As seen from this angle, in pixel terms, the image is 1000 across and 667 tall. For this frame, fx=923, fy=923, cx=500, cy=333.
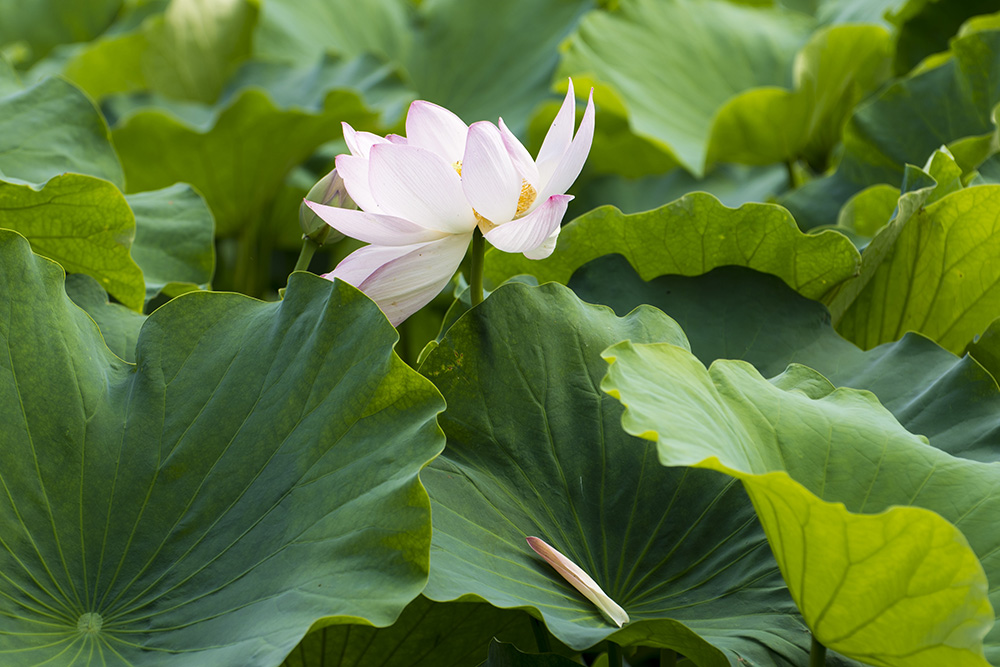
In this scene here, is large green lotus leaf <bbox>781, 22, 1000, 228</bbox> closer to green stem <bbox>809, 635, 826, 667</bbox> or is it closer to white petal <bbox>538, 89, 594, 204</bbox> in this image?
white petal <bbox>538, 89, 594, 204</bbox>

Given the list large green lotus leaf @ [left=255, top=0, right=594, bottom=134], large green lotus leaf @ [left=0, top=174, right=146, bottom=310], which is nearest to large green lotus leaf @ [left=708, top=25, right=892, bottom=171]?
large green lotus leaf @ [left=255, top=0, right=594, bottom=134]

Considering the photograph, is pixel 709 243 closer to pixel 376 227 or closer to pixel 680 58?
pixel 376 227

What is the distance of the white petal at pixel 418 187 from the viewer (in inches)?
26.1

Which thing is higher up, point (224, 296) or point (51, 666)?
point (224, 296)

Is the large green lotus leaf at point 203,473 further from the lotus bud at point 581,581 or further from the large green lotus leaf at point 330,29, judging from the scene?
the large green lotus leaf at point 330,29

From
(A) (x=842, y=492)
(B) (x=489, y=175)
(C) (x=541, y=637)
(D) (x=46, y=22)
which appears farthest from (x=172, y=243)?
(D) (x=46, y=22)

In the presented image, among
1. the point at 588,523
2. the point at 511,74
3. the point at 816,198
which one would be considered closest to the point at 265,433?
the point at 588,523

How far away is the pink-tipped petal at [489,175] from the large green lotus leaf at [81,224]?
0.39m

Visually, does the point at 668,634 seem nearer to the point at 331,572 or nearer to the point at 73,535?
the point at 331,572

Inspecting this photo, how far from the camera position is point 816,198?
1.34 meters

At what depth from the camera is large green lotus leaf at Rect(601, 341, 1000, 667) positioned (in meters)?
0.49

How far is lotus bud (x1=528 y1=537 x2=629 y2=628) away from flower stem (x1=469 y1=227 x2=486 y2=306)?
21cm

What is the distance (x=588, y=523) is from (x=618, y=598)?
6 centimetres

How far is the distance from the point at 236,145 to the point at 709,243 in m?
0.95
